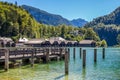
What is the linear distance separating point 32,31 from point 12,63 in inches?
5328

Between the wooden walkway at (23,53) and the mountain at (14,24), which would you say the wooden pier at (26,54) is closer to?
the wooden walkway at (23,53)

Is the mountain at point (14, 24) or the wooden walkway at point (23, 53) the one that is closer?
the wooden walkway at point (23, 53)

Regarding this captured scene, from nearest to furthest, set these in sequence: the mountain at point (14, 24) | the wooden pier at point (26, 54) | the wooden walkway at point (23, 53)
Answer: the wooden pier at point (26, 54)
the wooden walkway at point (23, 53)
the mountain at point (14, 24)

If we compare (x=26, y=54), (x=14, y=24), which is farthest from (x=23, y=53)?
(x=14, y=24)

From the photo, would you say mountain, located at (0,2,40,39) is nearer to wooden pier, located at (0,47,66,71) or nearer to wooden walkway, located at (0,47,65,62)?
wooden pier, located at (0,47,66,71)

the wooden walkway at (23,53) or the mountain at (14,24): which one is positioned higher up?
the mountain at (14,24)

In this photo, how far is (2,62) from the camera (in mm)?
47625

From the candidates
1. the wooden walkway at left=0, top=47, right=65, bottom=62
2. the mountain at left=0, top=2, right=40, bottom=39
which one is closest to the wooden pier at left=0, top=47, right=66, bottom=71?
the wooden walkway at left=0, top=47, right=65, bottom=62

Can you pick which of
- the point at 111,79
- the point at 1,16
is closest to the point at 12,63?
the point at 111,79

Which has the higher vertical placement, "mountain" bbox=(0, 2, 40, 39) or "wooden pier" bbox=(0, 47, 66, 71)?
"mountain" bbox=(0, 2, 40, 39)

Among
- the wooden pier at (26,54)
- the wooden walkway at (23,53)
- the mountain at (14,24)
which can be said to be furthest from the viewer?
the mountain at (14,24)

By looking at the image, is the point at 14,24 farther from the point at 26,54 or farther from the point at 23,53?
the point at 23,53

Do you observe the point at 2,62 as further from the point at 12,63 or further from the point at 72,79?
the point at 72,79

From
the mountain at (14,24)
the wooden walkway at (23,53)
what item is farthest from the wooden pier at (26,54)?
the mountain at (14,24)
